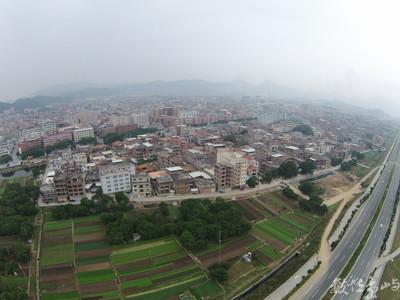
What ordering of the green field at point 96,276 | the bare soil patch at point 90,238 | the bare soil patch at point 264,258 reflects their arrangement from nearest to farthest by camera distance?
the green field at point 96,276 < the bare soil patch at point 264,258 < the bare soil patch at point 90,238

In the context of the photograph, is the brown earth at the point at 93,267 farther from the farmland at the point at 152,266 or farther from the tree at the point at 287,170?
the tree at the point at 287,170

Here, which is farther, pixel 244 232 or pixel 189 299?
pixel 244 232

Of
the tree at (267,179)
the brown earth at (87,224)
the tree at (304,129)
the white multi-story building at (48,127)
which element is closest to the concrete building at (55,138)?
the white multi-story building at (48,127)

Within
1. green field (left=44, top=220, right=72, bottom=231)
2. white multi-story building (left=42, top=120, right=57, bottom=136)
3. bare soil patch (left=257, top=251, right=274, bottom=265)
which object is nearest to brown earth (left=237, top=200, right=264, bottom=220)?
bare soil patch (left=257, top=251, right=274, bottom=265)

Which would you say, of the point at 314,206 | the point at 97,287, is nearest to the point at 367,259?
the point at 314,206

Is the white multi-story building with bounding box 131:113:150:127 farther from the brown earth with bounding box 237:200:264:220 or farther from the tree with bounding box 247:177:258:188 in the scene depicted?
the brown earth with bounding box 237:200:264:220

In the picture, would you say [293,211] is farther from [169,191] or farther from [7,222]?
[7,222]

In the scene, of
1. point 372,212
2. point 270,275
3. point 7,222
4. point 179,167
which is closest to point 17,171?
point 7,222
